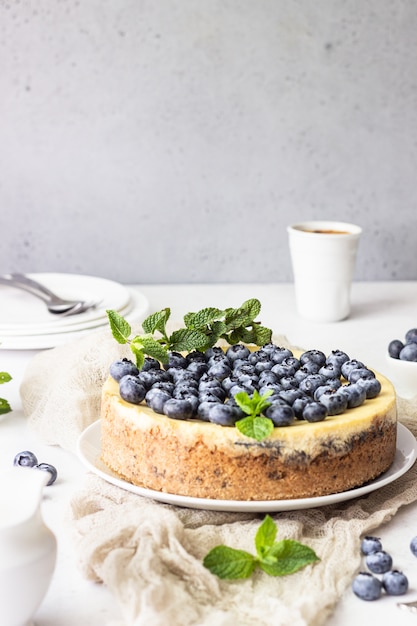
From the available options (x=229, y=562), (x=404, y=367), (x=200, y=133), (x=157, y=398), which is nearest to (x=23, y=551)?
(x=229, y=562)

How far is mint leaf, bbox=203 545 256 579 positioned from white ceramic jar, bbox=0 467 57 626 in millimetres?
192

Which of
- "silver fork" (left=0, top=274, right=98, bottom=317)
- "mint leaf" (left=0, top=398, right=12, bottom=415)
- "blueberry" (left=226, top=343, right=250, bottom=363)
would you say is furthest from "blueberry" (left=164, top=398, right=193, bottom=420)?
"silver fork" (left=0, top=274, right=98, bottom=317)

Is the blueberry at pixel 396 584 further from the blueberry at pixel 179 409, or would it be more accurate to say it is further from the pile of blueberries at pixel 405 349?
the pile of blueberries at pixel 405 349

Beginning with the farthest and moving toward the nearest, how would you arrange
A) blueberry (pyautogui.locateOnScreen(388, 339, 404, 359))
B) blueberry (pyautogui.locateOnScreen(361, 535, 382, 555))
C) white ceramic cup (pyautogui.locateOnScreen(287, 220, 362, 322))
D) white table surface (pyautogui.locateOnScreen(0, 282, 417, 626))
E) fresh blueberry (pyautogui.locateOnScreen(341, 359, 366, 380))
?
white ceramic cup (pyautogui.locateOnScreen(287, 220, 362, 322)), blueberry (pyautogui.locateOnScreen(388, 339, 404, 359)), fresh blueberry (pyautogui.locateOnScreen(341, 359, 366, 380)), blueberry (pyautogui.locateOnScreen(361, 535, 382, 555)), white table surface (pyautogui.locateOnScreen(0, 282, 417, 626))

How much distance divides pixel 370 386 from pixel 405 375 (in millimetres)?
405

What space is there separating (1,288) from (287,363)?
3.53 ft

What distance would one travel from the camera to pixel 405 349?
5.16ft

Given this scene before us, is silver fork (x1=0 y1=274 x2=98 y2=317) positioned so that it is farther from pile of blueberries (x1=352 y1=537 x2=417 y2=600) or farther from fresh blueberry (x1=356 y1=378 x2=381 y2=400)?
pile of blueberries (x1=352 y1=537 x2=417 y2=600)

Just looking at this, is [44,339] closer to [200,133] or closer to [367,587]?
[200,133]

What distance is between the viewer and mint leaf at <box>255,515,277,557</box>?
96 centimetres

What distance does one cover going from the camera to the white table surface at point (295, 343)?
904 mm

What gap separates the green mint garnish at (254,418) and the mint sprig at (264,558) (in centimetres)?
10

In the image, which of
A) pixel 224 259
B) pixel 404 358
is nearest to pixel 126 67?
pixel 224 259

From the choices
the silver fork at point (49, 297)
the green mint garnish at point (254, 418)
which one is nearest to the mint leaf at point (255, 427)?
the green mint garnish at point (254, 418)
